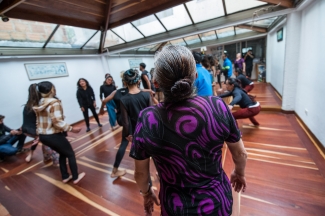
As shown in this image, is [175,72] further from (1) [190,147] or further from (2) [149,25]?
(2) [149,25]

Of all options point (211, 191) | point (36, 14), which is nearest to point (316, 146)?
point (211, 191)

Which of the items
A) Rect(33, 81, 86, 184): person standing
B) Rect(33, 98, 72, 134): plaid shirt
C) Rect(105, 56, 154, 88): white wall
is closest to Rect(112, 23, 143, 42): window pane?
Rect(105, 56, 154, 88): white wall

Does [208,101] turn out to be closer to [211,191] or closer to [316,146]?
[211,191]

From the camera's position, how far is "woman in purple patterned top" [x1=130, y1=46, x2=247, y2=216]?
1.88 feet

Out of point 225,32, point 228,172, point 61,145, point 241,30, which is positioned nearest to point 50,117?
point 61,145

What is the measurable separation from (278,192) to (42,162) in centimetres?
367

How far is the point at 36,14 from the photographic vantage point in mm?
2852

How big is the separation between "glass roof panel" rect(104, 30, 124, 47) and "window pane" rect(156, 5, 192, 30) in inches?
70.6

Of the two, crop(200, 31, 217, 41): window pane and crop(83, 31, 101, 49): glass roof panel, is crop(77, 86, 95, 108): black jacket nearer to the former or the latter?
crop(83, 31, 101, 49): glass roof panel

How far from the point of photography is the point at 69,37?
4309 mm


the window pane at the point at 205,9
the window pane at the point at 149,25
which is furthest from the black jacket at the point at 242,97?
the window pane at the point at 149,25

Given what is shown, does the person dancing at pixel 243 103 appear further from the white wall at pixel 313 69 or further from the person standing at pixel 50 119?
the person standing at pixel 50 119

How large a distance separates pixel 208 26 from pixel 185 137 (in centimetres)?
388

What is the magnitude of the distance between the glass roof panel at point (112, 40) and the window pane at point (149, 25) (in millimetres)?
941
